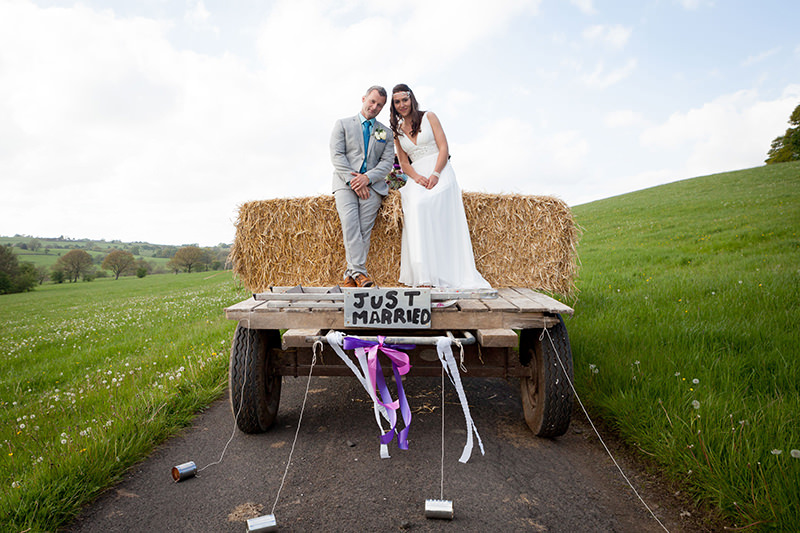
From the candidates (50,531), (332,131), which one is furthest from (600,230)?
(50,531)

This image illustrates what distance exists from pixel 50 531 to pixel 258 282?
320 centimetres

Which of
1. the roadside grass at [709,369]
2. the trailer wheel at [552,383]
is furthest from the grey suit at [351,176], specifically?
the roadside grass at [709,369]

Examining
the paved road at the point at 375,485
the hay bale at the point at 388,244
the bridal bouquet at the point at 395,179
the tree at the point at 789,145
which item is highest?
the tree at the point at 789,145

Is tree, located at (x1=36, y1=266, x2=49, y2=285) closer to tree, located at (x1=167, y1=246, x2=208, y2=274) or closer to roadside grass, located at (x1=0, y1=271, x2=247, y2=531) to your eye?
tree, located at (x1=167, y1=246, x2=208, y2=274)

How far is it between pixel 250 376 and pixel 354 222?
2.05 m

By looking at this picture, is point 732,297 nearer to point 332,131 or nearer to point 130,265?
point 332,131

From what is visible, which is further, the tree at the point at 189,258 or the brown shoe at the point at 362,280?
the tree at the point at 189,258

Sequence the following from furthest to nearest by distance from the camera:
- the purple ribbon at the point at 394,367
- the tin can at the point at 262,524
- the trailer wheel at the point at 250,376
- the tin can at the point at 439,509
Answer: the trailer wheel at the point at 250,376
the purple ribbon at the point at 394,367
the tin can at the point at 439,509
the tin can at the point at 262,524

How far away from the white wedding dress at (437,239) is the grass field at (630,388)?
1.48 meters

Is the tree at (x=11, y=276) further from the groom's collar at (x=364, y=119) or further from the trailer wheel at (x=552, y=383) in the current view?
the trailer wheel at (x=552, y=383)

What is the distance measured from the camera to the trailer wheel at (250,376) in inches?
113

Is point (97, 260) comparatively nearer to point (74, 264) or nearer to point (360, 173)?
point (74, 264)

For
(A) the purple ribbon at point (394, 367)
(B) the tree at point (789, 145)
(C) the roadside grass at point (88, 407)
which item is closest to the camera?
(C) the roadside grass at point (88, 407)

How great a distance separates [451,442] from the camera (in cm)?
299
